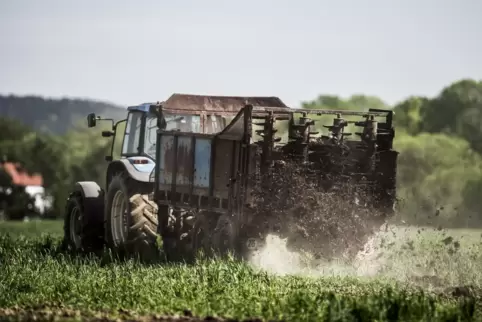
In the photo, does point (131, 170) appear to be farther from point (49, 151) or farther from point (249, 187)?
point (49, 151)

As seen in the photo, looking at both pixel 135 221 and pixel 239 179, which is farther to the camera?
pixel 135 221

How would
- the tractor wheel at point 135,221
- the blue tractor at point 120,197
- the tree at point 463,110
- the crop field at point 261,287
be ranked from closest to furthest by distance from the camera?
the crop field at point 261,287 → the tractor wheel at point 135,221 → the blue tractor at point 120,197 → the tree at point 463,110

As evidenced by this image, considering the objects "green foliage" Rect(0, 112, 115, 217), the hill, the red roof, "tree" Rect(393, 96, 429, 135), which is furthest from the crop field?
the hill

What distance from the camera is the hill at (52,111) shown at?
138000mm

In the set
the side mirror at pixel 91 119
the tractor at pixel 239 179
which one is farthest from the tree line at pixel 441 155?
the side mirror at pixel 91 119

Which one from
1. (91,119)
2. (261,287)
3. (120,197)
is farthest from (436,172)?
(261,287)

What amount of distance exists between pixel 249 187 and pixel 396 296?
212 inches

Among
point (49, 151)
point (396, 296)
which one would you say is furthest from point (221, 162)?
point (49, 151)

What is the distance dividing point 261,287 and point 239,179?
356cm

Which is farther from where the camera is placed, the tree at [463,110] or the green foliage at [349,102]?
the green foliage at [349,102]

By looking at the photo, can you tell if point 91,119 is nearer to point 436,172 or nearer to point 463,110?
point 436,172

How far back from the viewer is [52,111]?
14375 cm

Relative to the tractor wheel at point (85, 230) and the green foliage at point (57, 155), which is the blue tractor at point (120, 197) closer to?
the tractor wheel at point (85, 230)

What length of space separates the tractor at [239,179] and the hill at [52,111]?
10866 cm
